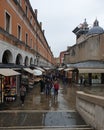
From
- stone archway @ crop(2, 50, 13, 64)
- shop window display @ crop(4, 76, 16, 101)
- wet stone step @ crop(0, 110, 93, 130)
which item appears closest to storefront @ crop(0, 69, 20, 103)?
shop window display @ crop(4, 76, 16, 101)

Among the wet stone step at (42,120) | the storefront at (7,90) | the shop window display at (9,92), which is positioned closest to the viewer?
the wet stone step at (42,120)

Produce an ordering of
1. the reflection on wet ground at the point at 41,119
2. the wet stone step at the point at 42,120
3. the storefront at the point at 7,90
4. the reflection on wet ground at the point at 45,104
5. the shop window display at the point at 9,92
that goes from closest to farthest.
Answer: the wet stone step at the point at 42,120 → the reflection on wet ground at the point at 41,119 → the reflection on wet ground at the point at 45,104 → the storefront at the point at 7,90 → the shop window display at the point at 9,92

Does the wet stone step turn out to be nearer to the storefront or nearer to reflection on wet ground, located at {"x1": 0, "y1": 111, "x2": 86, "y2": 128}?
reflection on wet ground, located at {"x1": 0, "y1": 111, "x2": 86, "y2": 128}

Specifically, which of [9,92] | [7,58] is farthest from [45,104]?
[7,58]

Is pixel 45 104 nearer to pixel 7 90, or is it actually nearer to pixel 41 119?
pixel 7 90

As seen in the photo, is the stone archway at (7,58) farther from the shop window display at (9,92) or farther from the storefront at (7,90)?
the shop window display at (9,92)

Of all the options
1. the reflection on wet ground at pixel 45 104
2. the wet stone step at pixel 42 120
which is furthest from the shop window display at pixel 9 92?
the wet stone step at pixel 42 120

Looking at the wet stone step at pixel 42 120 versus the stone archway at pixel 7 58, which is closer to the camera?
the wet stone step at pixel 42 120

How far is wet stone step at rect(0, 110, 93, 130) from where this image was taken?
11.5 metres

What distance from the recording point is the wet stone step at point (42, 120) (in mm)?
11504

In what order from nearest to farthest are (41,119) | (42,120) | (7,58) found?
1. (42,120)
2. (41,119)
3. (7,58)

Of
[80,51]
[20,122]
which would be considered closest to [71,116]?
[20,122]

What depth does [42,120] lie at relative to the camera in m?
12.9

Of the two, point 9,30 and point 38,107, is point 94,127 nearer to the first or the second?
point 38,107
